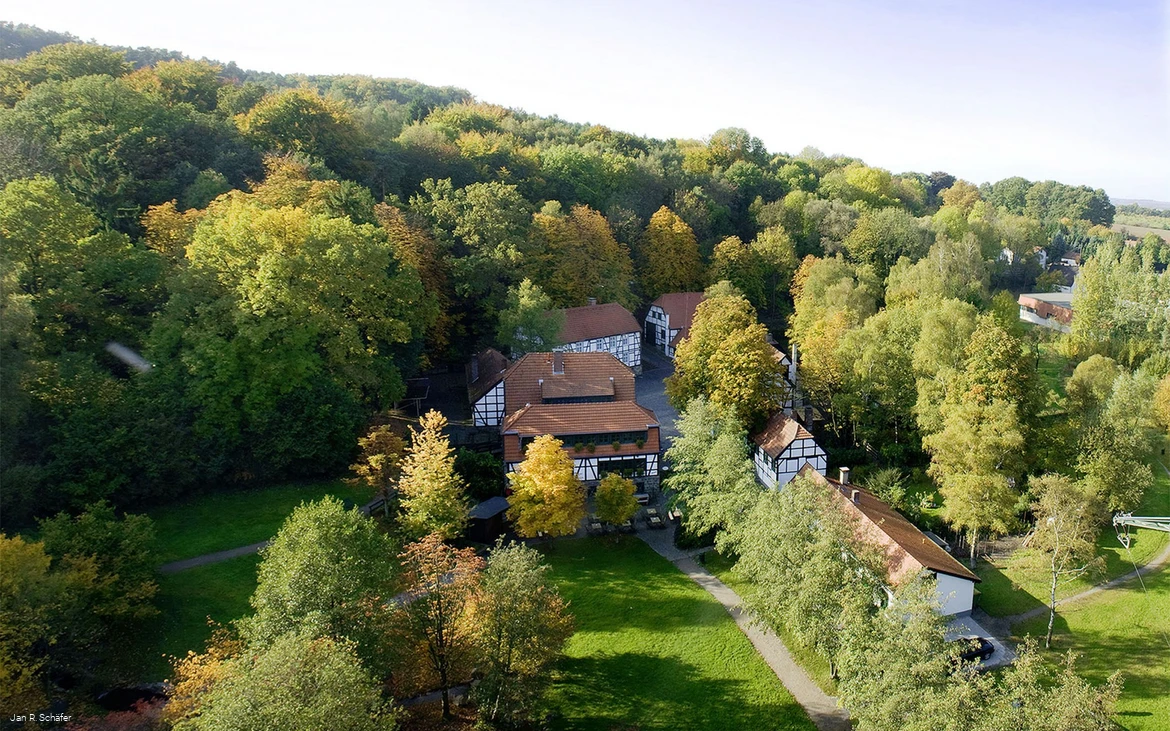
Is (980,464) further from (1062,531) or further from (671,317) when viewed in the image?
(671,317)

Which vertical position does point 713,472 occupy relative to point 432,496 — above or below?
above

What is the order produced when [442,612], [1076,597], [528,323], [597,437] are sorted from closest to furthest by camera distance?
[442,612]
[1076,597]
[597,437]
[528,323]

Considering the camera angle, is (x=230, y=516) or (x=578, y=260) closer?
(x=230, y=516)

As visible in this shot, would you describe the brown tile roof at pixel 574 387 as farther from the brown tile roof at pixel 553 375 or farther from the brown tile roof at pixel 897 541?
the brown tile roof at pixel 897 541

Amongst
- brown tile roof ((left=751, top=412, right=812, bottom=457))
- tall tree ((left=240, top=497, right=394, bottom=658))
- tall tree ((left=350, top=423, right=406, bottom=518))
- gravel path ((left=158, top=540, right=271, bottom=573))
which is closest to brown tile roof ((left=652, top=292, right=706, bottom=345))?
brown tile roof ((left=751, top=412, right=812, bottom=457))

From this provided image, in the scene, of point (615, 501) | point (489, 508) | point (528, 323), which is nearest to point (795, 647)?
point (615, 501)

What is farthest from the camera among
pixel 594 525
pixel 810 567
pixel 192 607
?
pixel 594 525

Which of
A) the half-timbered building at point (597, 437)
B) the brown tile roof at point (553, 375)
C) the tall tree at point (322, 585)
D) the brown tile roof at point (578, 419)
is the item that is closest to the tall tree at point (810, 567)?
the half-timbered building at point (597, 437)
